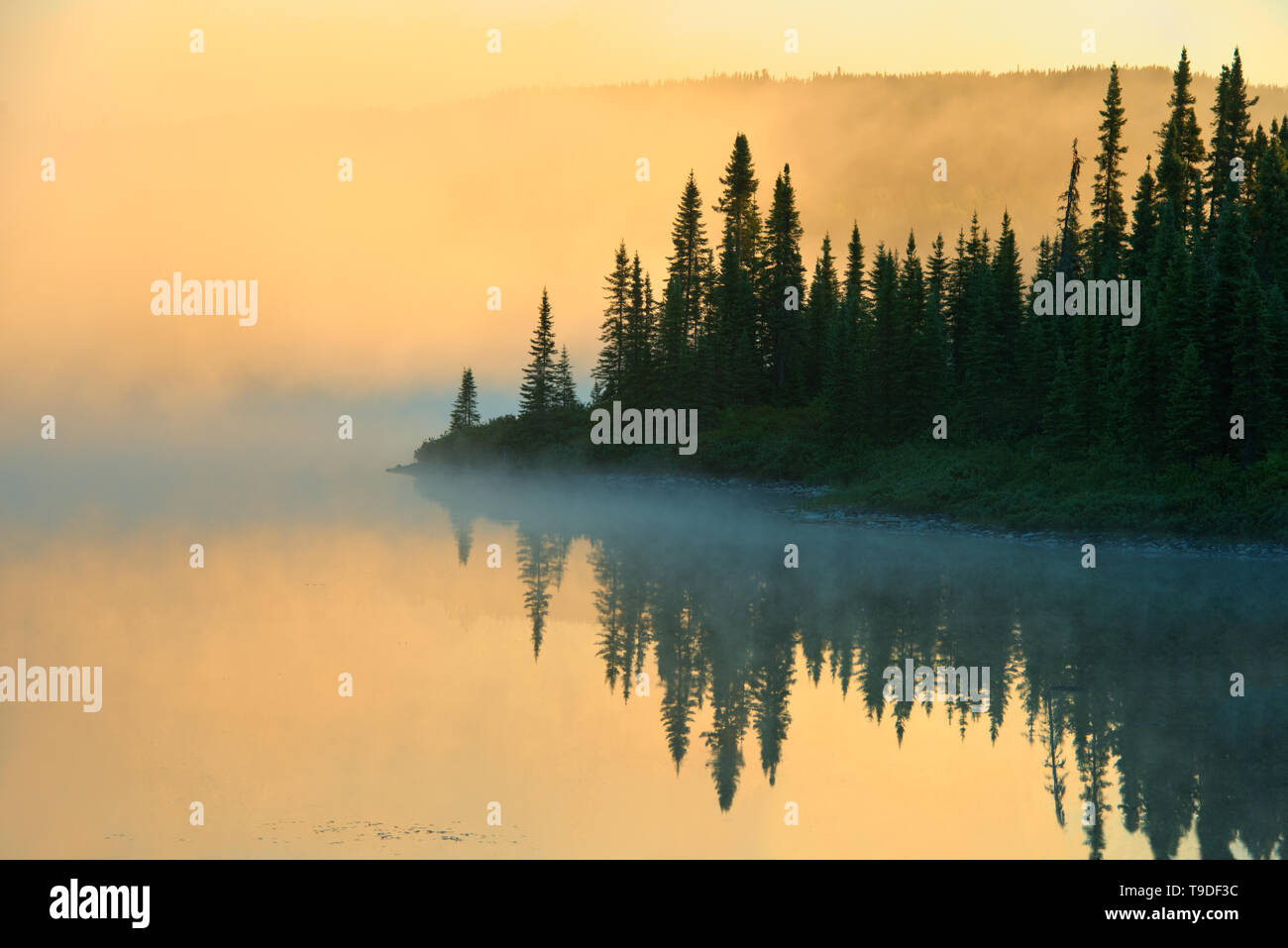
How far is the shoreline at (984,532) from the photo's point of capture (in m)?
40.4

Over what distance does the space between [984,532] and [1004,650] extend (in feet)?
82.3

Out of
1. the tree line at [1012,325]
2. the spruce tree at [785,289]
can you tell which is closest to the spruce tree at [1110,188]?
the tree line at [1012,325]

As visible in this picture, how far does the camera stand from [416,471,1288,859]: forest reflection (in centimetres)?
1525

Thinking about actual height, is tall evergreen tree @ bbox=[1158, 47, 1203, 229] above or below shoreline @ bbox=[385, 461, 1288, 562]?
above

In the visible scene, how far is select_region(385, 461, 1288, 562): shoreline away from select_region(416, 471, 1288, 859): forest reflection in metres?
1.76

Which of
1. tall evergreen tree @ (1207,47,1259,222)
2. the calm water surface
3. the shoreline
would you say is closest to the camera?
the calm water surface

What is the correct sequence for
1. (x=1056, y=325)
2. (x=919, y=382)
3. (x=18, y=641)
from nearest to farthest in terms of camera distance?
(x=18, y=641) < (x=1056, y=325) < (x=919, y=382)

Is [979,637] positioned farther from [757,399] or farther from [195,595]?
[757,399]

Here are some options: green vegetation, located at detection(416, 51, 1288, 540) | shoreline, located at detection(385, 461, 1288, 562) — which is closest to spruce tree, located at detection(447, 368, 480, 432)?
green vegetation, located at detection(416, 51, 1288, 540)

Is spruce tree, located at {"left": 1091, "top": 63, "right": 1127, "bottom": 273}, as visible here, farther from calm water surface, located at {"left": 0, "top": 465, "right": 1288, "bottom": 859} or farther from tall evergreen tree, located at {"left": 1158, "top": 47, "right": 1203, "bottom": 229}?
calm water surface, located at {"left": 0, "top": 465, "right": 1288, "bottom": 859}

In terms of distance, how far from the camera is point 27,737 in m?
17.6

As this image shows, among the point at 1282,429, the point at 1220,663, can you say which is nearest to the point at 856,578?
the point at 1220,663

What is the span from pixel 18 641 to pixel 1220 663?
2591 cm

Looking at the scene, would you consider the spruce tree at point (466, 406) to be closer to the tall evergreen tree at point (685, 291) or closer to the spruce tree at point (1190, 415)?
the tall evergreen tree at point (685, 291)
